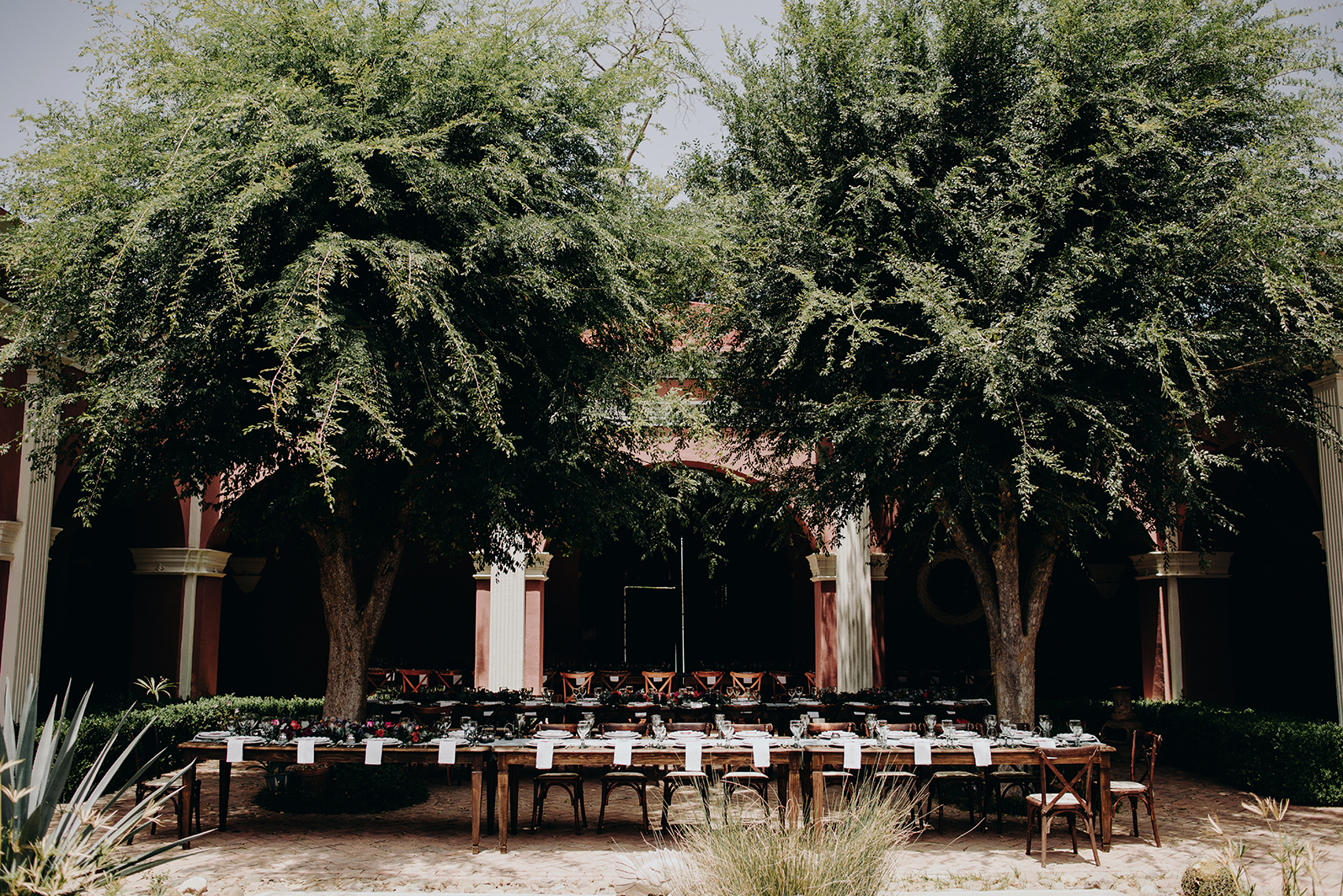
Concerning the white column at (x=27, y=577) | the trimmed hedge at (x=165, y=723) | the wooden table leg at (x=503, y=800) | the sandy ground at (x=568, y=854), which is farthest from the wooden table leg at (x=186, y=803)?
the white column at (x=27, y=577)

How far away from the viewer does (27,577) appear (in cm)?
1030

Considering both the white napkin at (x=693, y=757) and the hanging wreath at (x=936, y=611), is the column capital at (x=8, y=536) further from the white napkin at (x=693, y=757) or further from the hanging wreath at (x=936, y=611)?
the hanging wreath at (x=936, y=611)

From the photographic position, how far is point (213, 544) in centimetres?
1442

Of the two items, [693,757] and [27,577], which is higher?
[27,577]

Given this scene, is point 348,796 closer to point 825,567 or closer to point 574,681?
point 574,681

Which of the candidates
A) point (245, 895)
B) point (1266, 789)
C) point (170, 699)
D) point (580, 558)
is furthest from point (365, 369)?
point (580, 558)

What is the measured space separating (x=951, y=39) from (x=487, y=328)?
17.4 ft

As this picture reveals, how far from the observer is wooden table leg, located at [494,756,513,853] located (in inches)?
310

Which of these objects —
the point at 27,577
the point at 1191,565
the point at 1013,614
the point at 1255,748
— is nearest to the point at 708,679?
the point at 1013,614

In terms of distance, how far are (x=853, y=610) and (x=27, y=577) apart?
1010 centimetres

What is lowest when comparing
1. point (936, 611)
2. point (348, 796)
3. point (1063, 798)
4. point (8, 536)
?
point (348, 796)

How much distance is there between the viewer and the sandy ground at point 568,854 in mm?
6863

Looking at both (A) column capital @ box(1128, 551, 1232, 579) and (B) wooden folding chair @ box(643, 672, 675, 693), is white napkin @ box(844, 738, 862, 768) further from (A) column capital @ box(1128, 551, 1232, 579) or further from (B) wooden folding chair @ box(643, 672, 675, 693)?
(A) column capital @ box(1128, 551, 1232, 579)

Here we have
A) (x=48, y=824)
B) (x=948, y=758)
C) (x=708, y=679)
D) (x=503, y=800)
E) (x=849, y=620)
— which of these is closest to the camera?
(x=48, y=824)
